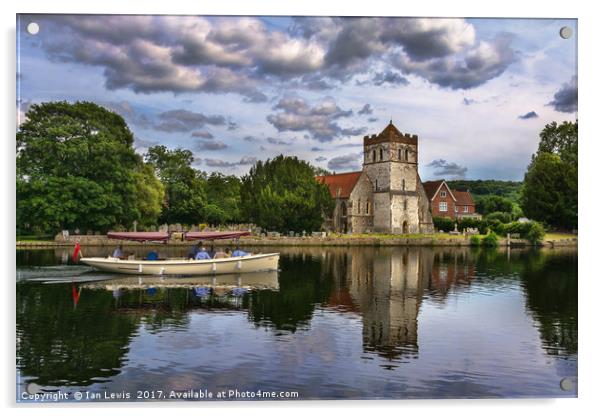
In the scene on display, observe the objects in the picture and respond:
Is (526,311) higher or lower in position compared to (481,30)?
lower

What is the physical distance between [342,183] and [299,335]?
51.9m

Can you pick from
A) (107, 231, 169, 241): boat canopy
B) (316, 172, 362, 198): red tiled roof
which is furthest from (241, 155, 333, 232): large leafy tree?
(107, 231, 169, 241): boat canopy

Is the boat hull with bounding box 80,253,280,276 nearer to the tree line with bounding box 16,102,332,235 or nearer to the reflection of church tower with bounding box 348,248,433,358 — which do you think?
the tree line with bounding box 16,102,332,235

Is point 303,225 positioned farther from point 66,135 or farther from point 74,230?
point 66,135

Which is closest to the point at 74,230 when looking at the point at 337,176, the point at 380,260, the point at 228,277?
the point at 228,277

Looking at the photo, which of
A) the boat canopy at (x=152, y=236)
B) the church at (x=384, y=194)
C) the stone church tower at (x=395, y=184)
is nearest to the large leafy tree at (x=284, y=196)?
the church at (x=384, y=194)

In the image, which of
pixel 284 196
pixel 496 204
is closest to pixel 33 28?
pixel 496 204

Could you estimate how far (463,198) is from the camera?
6331cm

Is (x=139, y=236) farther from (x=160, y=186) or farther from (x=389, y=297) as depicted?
(x=160, y=186)

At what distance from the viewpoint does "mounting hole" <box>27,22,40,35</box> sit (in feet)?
41.5

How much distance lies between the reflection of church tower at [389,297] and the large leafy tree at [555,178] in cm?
545

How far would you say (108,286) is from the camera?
2408 centimetres

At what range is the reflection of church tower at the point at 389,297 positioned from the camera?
15.2 m

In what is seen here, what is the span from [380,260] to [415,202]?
2987cm
